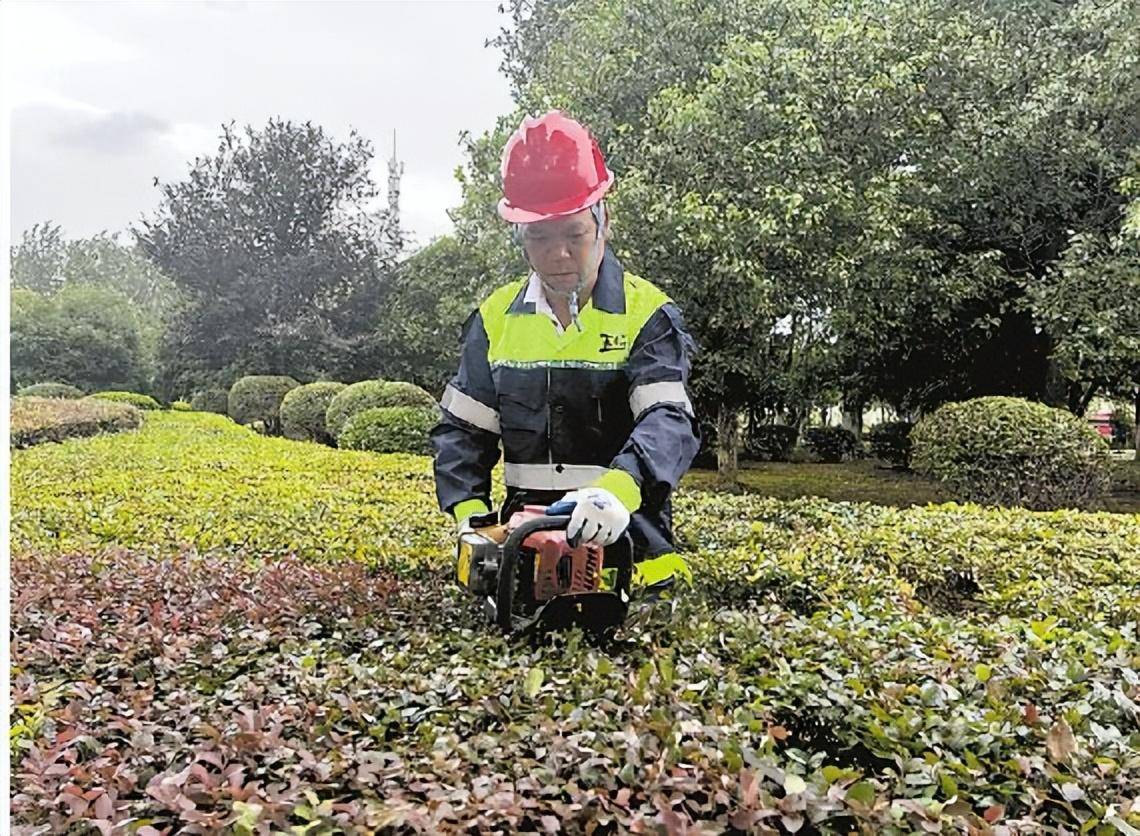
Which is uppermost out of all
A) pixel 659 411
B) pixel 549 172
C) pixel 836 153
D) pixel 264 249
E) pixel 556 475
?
pixel 836 153

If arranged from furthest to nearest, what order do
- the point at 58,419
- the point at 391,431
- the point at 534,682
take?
the point at 391,431 < the point at 58,419 < the point at 534,682

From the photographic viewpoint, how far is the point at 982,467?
461 cm

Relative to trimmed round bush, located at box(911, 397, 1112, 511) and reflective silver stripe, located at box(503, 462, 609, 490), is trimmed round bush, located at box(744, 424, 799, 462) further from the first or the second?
reflective silver stripe, located at box(503, 462, 609, 490)

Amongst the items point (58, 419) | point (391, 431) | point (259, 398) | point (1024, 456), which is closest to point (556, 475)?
point (391, 431)

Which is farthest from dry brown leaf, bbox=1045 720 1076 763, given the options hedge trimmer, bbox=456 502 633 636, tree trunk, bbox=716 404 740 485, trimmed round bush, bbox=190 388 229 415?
trimmed round bush, bbox=190 388 229 415

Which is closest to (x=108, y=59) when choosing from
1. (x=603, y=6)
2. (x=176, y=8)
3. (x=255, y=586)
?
(x=176, y=8)

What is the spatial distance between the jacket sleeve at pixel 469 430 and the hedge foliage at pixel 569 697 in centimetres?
19

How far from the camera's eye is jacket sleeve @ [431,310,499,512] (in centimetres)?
164

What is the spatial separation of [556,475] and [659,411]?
0.20 m

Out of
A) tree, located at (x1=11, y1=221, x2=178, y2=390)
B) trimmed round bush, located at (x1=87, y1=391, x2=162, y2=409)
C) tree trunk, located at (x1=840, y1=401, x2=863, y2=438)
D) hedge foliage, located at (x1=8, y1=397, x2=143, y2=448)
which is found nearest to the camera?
tree, located at (x1=11, y1=221, x2=178, y2=390)

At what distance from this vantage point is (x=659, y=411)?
152cm

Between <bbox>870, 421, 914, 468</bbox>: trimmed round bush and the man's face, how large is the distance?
19.8ft

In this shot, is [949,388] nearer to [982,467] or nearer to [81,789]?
[982,467]

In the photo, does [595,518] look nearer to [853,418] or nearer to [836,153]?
[836,153]
